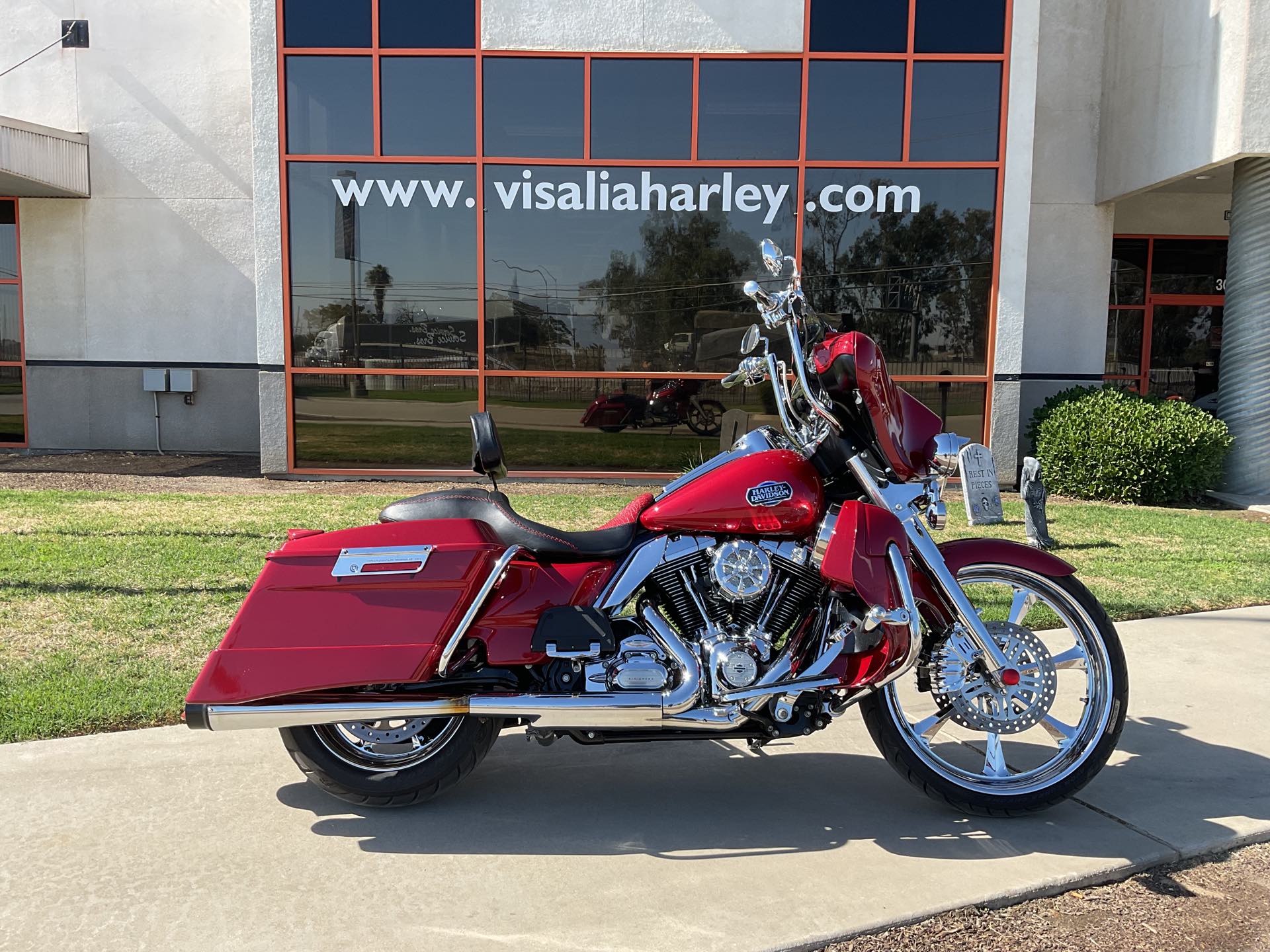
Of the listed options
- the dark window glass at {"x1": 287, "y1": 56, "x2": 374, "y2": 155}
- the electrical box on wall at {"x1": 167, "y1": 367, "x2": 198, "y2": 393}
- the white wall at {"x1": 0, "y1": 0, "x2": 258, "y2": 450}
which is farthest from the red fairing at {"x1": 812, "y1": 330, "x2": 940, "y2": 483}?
the electrical box on wall at {"x1": 167, "y1": 367, "x2": 198, "y2": 393}

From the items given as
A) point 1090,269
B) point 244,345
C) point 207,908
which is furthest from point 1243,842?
point 244,345

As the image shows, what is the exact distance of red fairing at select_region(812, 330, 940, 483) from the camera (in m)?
3.17

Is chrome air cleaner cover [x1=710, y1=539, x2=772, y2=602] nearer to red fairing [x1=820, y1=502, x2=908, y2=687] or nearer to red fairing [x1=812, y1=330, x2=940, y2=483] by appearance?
red fairing [x1=820, y1=502, x2=908, y2=687]

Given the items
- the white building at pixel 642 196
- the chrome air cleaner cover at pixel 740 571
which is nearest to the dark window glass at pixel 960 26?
the white building at pixel 642 196

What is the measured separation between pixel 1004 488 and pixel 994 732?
834cm

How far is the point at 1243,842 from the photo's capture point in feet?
10.6

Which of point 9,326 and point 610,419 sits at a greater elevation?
point 9,326

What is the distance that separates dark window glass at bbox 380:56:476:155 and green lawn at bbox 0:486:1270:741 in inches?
160

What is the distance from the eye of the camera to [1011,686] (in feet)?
11.2

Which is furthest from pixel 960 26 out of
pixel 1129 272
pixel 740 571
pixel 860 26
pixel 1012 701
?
pixel 740 571

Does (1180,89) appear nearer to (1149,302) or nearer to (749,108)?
(1149,302)

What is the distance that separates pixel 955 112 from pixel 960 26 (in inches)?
34.8

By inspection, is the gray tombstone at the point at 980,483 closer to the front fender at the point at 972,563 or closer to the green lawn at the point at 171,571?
the front fender at the point at 972,563

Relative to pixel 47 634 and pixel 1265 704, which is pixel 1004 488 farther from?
pixel 47 634
